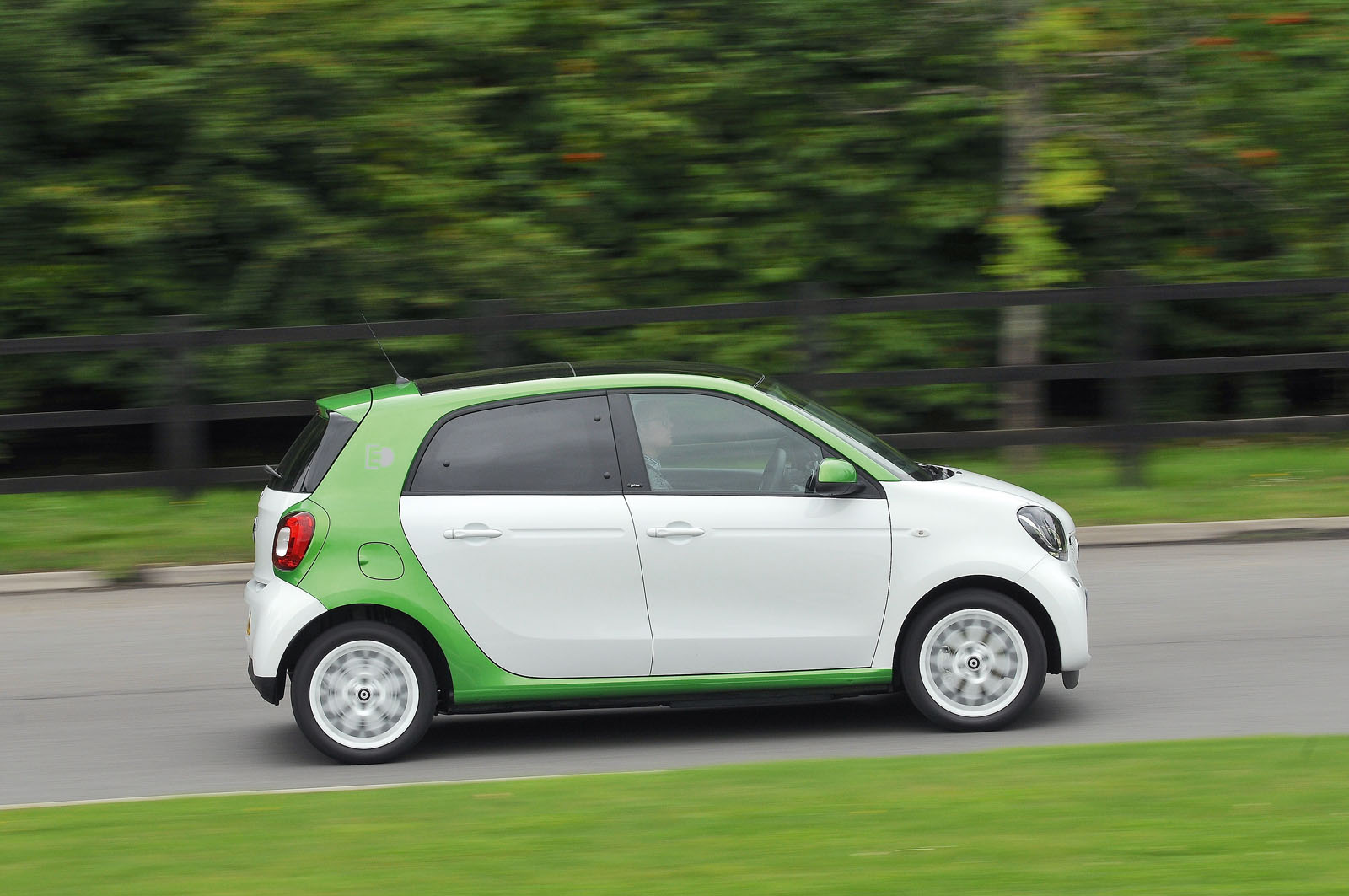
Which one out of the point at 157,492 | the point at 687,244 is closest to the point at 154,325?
the point at 157,492

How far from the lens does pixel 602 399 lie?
689 cm

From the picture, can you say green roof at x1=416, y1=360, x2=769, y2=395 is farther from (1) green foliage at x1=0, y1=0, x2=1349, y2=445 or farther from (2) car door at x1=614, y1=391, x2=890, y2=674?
(1) green foliage at x1=0, y1=0, x2=1349, y2=445

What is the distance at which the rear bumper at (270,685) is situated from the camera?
6707 millimetres

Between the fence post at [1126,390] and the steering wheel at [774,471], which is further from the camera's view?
the fence post at [1126,390]

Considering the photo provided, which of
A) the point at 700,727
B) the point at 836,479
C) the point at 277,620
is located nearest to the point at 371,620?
the point at 277,620

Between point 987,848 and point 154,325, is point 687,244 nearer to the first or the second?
point 154,325

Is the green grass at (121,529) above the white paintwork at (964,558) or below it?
above

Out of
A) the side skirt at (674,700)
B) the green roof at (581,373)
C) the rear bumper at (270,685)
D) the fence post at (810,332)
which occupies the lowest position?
the side skirt at (674,700)

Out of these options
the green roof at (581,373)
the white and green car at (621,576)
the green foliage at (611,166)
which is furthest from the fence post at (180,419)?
the white and green car at (621,576)

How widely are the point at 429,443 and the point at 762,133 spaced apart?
9.42 meters

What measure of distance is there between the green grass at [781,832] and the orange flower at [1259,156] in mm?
9669

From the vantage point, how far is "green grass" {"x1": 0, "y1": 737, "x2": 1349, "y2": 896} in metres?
4.73

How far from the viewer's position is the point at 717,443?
22.7 feet

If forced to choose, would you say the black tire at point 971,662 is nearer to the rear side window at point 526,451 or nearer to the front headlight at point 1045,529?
the front headlight at point 1045,529
